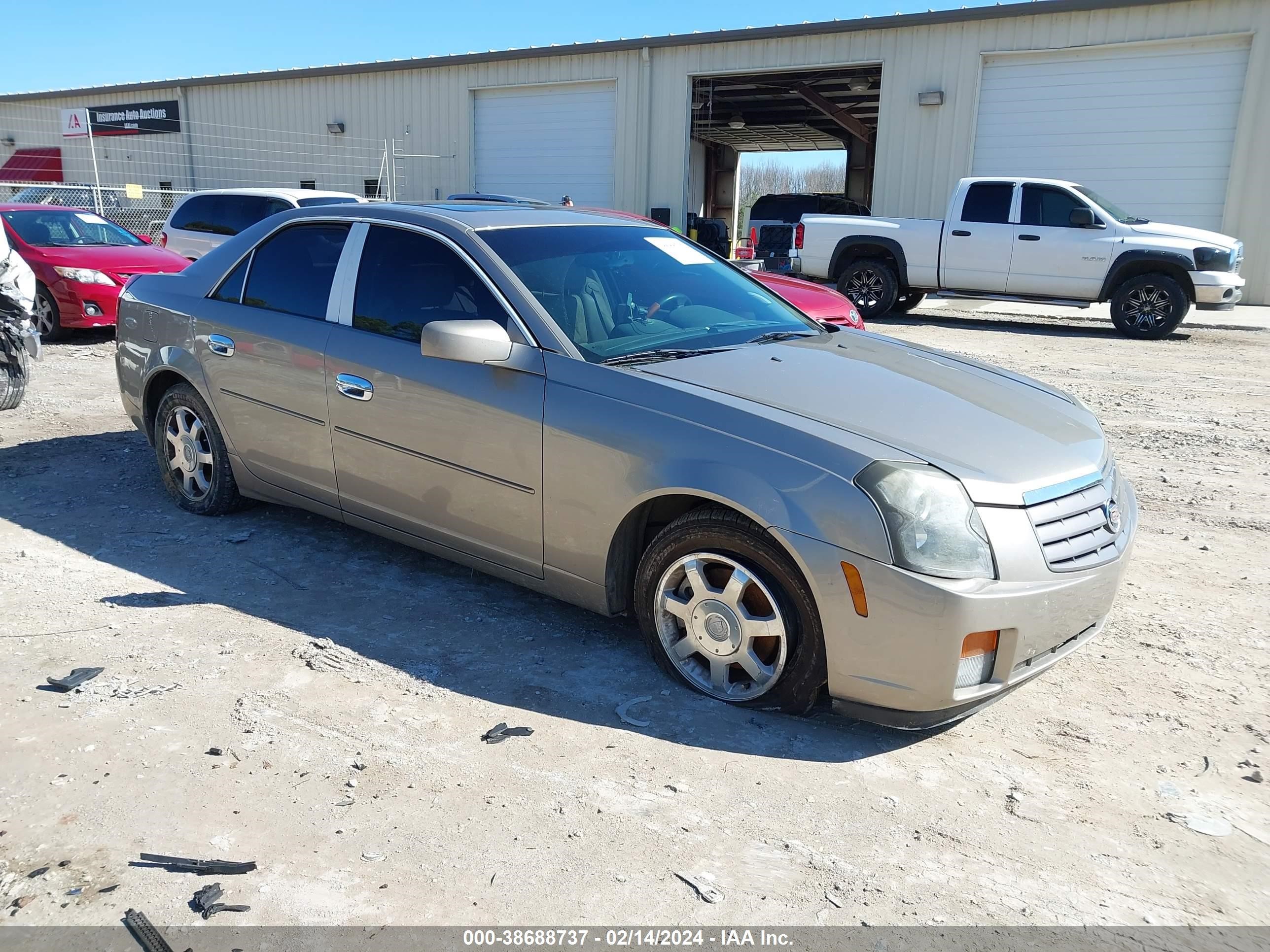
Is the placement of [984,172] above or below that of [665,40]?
below

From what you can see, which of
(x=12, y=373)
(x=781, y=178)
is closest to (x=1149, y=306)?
(x=12, y=373)

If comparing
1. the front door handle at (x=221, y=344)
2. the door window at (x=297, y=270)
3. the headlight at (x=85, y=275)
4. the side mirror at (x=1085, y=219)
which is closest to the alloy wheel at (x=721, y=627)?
the door window at (x=297, y=270)

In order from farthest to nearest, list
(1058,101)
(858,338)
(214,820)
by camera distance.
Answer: (1058,101) → (858,338) → (214,820)

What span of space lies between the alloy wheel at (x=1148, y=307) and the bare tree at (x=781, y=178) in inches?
2784

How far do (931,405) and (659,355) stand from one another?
1.00 metres

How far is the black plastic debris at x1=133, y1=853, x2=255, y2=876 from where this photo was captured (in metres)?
2.46

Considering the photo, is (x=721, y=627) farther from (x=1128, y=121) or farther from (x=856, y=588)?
(x=1128, y=121)

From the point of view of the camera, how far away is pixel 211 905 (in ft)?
7.66

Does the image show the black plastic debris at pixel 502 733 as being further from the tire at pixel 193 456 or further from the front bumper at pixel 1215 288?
the front bumper at pixel 1215 288

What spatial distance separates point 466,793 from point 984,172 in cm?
1902

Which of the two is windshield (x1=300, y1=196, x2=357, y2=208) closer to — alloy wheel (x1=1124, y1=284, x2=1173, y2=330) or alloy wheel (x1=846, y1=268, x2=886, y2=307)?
alloy wheel (x1=846, y1=268, x2=886, y2=307)

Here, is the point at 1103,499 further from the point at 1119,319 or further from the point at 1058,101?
the point at 1058,101

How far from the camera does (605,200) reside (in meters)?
23.3

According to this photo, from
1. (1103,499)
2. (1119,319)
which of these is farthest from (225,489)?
(1119,319)
